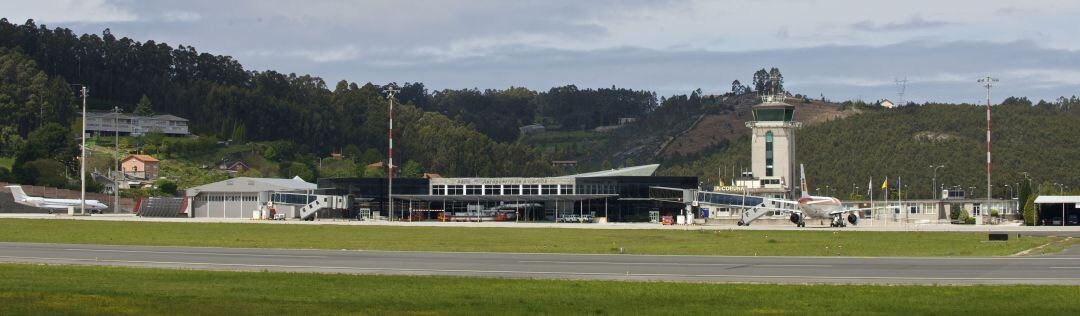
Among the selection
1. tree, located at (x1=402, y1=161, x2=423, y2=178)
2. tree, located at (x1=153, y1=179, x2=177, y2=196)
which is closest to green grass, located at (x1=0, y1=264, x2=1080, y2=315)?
tree, located at (x1=153, y1=179, x2=177, y2=196)

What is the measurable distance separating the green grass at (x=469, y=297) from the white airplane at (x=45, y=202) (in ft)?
274

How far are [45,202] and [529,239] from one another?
6519 cm

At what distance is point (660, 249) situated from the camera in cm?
5653

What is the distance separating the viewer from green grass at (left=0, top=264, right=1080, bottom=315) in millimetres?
27578

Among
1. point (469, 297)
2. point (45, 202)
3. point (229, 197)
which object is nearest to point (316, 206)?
point (229, 197)

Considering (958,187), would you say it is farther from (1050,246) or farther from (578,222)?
(1050,246)

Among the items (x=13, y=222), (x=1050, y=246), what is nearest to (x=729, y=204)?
(x=1050, y=246)

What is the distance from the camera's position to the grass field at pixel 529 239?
56.0 m

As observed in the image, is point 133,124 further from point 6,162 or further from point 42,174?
point 42,174

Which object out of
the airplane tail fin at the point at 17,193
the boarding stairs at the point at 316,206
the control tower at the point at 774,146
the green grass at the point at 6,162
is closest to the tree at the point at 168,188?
the green grass at the point at 6,162

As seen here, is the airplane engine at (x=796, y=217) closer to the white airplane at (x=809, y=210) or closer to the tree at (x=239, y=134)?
the white airplane at (x=809, y=210)

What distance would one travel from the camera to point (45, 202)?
376 feet

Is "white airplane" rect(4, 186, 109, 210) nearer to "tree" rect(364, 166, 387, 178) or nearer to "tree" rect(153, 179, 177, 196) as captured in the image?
"tree" rect(153, 179, 177, 196)

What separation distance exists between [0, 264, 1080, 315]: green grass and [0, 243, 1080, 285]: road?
3588 mm
